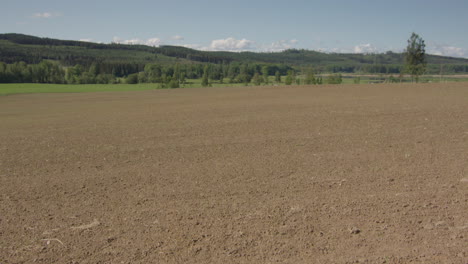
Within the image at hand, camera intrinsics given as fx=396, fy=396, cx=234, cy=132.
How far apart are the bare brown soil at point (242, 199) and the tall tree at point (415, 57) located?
56.4 metres

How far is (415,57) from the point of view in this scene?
67750 millimetres

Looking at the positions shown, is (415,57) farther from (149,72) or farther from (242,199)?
(149,72)

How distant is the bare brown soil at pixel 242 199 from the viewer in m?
6.00

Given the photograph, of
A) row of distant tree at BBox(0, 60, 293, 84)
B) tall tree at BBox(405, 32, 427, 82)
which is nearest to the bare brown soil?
tall tree at BBox(405, 32, 427, 82)

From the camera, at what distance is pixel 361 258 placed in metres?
5.56

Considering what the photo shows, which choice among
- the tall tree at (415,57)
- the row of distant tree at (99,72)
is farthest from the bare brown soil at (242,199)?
the row of distant tree at (99,72)

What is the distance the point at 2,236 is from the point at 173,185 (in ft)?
12.3

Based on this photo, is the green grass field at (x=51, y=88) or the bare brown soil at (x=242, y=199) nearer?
the bare brown soil at (x=242, y=199)

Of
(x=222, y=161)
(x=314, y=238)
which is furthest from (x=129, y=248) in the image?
(x=222, y=161)

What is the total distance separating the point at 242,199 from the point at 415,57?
225ft

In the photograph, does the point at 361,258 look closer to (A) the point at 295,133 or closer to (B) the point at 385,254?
(B) the point at 385,254

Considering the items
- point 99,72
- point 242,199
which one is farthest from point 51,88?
point 242,199

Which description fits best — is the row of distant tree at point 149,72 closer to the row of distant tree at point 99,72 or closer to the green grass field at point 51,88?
the row of distant tree at point 99,72

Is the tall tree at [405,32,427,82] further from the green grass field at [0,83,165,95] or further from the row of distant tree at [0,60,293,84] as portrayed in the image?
the row of distant tree at [0,60,293,84]
